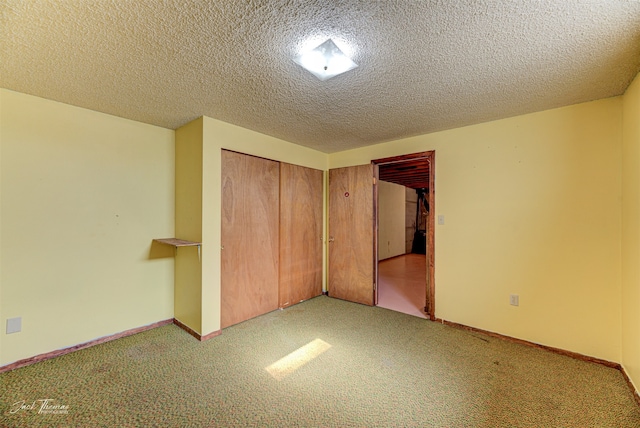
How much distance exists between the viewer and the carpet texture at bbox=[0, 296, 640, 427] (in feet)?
5.32

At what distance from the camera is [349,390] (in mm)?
1886

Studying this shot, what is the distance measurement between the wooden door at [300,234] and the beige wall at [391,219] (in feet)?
11.9

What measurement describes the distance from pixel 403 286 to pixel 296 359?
306 centimetres

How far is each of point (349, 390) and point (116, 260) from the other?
8.51 feet

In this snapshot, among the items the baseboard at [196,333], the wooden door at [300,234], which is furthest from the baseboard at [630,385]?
the baseboard at [196,333]

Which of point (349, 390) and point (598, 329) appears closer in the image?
point (349, 390)

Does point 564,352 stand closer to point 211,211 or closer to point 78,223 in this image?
point 211,211

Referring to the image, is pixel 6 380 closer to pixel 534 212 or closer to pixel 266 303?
pixel 266 303

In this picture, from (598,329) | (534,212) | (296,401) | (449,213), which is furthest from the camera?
(449,213)

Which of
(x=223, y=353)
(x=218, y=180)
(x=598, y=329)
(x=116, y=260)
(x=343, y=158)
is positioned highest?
(x=343, y=158)

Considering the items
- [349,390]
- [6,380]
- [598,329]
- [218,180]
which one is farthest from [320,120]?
[6,380]

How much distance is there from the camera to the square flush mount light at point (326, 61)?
1.60 m

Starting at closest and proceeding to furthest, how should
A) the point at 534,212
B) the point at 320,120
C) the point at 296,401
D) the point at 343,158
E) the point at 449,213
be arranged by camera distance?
the point at 296,401 < the point at 534,212 < the point at 320,120 < the point at 449,213 < the point at 343,158

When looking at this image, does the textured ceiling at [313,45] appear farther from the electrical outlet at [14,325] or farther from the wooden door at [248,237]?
the electrical outlet at [14,325]
